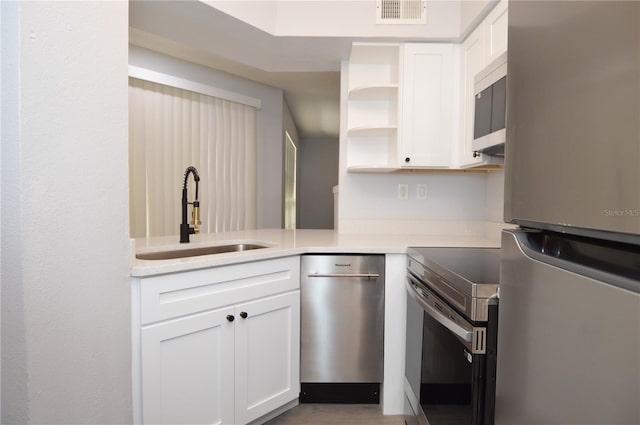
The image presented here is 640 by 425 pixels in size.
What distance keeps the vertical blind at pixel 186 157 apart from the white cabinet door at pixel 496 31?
2809 mm

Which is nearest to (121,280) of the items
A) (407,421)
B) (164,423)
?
(164,423)

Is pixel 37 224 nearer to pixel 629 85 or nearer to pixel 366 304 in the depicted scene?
pixel 629 85

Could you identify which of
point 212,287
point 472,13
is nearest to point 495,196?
point 472,13

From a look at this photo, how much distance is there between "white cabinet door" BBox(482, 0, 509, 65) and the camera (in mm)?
1730

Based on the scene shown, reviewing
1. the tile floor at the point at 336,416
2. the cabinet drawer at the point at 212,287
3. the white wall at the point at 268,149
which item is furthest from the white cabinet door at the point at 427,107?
the white wall at the point at 268,149

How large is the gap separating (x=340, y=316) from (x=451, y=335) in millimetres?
837

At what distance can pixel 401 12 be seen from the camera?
2285 mm

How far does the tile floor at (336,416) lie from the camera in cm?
195

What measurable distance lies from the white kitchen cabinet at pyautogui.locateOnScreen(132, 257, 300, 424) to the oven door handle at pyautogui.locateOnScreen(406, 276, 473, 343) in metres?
A: 0.60

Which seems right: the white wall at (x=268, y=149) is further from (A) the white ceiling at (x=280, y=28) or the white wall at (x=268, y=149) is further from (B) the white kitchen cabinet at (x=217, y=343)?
(B) the white kitchen cabinet at (x=217, y=343)

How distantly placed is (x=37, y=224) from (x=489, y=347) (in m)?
1.23

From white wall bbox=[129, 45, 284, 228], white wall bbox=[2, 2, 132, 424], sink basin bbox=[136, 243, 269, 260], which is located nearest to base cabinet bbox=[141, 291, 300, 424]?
white wall bbox=[2, 2, 132, 424]

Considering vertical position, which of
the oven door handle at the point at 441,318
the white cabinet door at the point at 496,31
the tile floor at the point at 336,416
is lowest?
the tile floor at the point at 336,416

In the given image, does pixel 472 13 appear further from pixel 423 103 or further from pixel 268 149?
pixel 268 149
